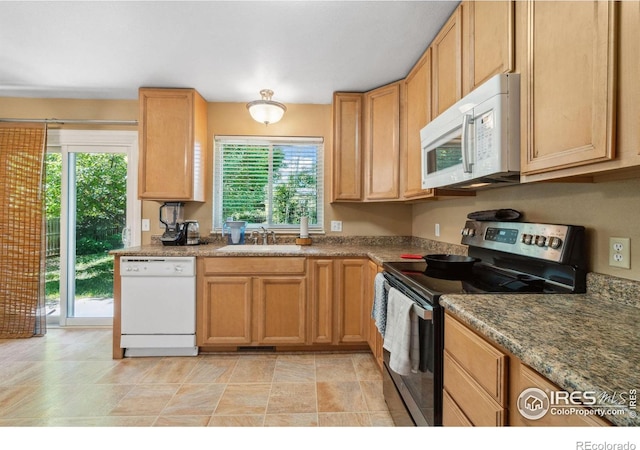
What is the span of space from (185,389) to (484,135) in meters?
2.29

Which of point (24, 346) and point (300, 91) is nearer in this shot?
point (24, 346)

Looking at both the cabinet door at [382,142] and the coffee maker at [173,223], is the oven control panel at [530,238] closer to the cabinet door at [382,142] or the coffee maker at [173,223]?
the cabinet door at [382,142]

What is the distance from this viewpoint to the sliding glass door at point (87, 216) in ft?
9.87

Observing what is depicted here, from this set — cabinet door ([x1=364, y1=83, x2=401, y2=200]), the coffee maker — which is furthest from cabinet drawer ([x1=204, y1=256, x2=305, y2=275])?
cabinet door ([x1=364, y1=83, x2=401, y2=200])

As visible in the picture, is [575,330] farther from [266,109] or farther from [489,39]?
[266,109]

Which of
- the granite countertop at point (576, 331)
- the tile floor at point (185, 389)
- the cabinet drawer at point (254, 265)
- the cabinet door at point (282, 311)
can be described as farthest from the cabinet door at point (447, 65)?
the tile floor at point (185, 389)

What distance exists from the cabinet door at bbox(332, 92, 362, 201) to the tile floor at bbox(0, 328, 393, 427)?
1468 millimetres

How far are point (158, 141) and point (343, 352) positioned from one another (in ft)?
8.13

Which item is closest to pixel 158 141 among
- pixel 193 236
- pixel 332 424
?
pixel 193 236

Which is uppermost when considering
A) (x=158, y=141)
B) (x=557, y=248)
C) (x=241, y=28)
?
(x=241, y=28)

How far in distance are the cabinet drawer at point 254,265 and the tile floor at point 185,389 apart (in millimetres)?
705
